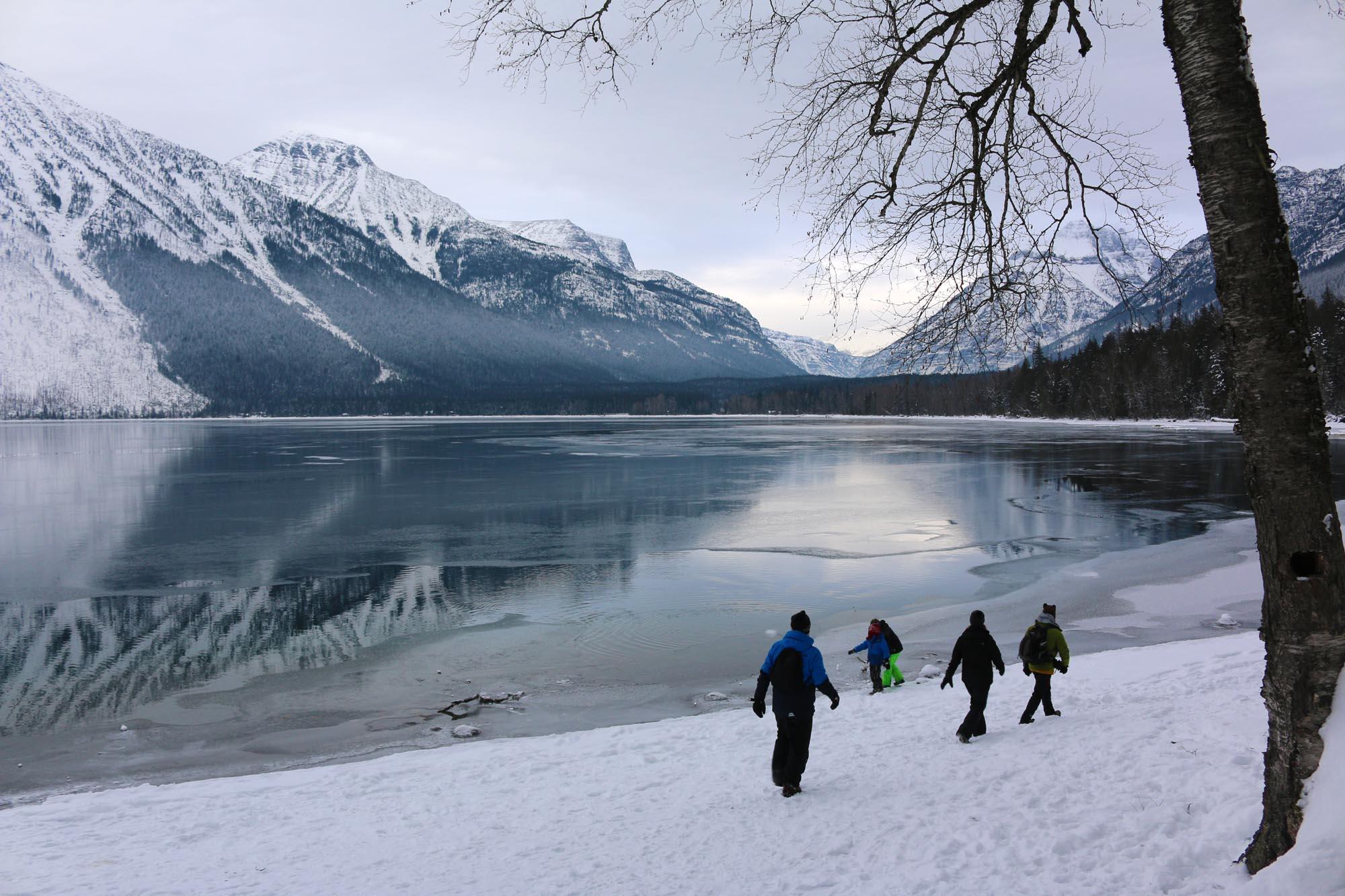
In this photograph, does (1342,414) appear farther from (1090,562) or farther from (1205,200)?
(1205,200)

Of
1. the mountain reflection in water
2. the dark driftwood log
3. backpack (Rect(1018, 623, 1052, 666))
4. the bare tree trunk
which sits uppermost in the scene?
the bare tree trunk

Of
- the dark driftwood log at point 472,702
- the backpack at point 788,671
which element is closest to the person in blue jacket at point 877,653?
the backpack at point 788,671

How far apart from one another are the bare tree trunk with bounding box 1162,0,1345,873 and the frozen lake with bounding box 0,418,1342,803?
342 inches

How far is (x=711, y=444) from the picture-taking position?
78.9 metres

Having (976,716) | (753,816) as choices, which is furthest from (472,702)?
Result: (976,716)

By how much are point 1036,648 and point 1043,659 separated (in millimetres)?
129

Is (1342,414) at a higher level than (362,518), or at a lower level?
higher

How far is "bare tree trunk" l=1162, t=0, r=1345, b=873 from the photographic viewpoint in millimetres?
3227

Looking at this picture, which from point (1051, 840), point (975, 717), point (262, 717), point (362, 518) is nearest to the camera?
point (1051, 840)

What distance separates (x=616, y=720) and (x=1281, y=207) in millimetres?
9394

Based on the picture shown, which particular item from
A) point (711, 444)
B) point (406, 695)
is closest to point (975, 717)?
point (406, 695)

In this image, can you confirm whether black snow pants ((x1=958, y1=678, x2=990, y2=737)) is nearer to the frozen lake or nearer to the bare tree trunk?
the frozen lake

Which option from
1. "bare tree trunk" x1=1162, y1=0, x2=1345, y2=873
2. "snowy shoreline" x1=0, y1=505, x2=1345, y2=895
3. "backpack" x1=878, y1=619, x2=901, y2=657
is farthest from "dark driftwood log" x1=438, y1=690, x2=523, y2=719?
"bare tree trunk" x1=1162, y1=0, x2=1345, y2=873

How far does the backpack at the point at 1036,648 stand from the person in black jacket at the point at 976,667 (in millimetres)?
331
